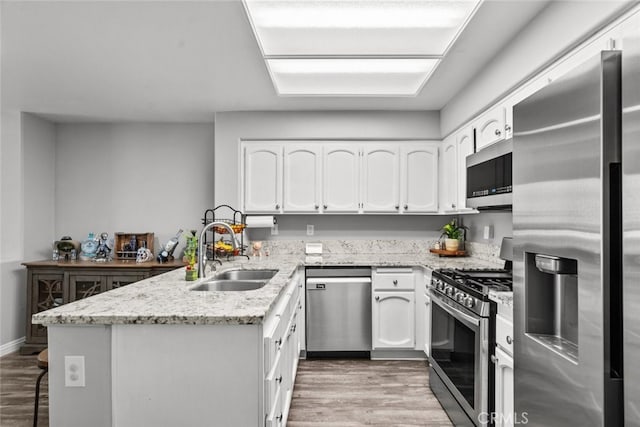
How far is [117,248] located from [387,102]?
338cm

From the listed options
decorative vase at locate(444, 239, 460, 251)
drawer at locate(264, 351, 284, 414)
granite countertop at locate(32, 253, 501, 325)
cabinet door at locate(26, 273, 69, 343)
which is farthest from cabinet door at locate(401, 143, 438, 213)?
cabinet door at locate(26, 273, 69, 343)

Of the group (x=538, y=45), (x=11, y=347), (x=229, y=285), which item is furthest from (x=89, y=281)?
(x=538, y=45)

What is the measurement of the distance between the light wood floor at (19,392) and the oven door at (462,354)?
8.42ft

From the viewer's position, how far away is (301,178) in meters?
4.14

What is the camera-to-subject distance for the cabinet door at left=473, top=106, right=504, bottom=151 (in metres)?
2.70

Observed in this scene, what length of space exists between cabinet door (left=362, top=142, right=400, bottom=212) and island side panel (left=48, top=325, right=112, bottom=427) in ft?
9.64

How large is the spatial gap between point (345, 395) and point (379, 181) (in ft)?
6.93

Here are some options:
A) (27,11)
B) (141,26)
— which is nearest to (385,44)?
(141,26)

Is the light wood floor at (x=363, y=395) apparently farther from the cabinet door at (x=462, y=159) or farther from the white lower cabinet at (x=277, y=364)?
the cabinet door at (x=462, y=159)

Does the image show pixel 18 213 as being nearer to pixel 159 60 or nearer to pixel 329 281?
pixel 159 60

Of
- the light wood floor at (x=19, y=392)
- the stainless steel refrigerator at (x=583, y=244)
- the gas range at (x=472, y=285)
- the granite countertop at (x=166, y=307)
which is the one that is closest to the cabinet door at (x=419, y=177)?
the gas range at (x=472, y=285)

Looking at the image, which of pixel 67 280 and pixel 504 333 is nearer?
pixel 504 333

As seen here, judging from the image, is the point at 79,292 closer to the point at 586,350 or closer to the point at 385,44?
the point at 385,44

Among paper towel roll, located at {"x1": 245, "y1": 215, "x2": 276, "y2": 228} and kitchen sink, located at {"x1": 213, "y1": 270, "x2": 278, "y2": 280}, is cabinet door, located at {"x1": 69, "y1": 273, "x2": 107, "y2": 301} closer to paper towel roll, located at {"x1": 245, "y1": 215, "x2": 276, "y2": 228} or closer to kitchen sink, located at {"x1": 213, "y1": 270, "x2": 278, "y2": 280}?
paper towel roll, located at {"x1": 245, "y1": 215, "x2": 276, "y2": 228}
